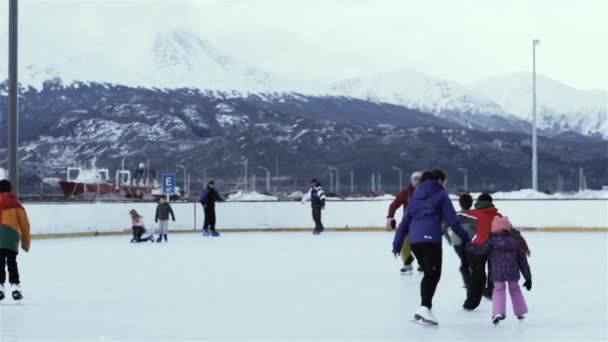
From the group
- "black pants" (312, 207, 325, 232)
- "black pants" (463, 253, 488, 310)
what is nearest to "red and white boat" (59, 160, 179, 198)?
"black pants" (312, 207, 325, 232)

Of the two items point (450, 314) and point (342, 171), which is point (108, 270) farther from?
point (342, 171)

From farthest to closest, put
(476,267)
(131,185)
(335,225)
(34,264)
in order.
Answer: (131,185) < (335,225) < (34,264) < (476,267)

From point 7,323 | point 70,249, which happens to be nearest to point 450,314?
point 7,323

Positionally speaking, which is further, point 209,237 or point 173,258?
point 209,237

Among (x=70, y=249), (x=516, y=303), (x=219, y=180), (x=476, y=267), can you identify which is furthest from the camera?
(x=219, y=180)

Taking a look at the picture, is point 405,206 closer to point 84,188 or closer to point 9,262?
point 9,262

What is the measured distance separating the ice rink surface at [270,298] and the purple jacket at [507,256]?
482 mm

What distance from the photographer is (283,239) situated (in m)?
29.0

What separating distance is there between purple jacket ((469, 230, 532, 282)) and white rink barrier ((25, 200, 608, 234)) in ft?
72.4

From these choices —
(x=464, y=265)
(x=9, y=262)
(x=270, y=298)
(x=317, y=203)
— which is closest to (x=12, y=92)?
(x=9, y=262)

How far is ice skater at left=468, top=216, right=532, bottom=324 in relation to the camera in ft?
33.1

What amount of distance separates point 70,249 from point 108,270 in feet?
22.5

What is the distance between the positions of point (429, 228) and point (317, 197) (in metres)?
22.2

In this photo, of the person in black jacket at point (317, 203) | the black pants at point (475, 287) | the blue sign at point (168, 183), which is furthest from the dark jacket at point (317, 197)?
the black pants at point (475, 287)
